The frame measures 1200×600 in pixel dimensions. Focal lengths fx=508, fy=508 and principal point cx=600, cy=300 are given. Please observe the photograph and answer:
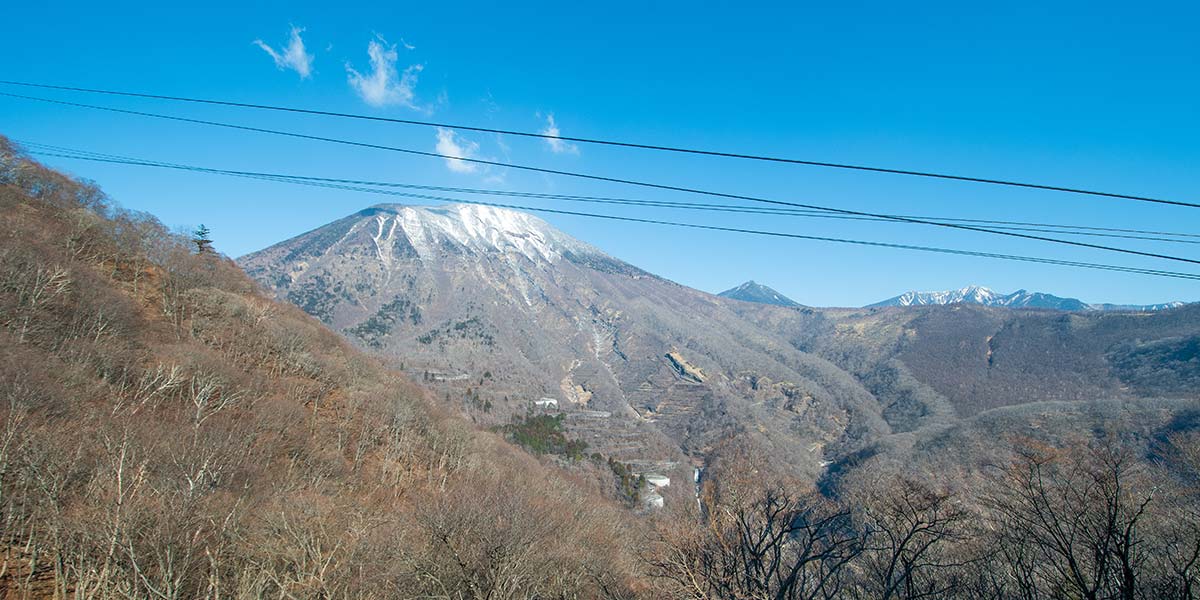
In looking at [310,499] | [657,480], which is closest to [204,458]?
[310,499]

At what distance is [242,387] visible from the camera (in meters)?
31.6

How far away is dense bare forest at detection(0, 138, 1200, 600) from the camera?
1430 centimetres

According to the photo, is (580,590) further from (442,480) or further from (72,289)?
(72,289)

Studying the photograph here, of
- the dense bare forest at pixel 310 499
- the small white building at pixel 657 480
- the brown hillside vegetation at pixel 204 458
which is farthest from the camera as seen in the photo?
the small white building at pixel 657 480

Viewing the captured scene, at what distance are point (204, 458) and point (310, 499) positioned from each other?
4.41 m

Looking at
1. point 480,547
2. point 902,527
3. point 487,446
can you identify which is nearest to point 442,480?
point 487,446

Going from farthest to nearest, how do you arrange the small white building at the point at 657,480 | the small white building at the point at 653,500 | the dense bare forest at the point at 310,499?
the small white building at the point at 657,480 < the small white building at the point at 653,500 < the dense bare forest at the point at 310,499

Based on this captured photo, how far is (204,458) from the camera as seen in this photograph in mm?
20438

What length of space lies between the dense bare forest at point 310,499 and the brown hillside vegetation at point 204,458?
0.47 feet

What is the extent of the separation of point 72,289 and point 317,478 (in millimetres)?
18637

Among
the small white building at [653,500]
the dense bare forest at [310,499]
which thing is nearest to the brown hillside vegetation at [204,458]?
the dense bare forest at [310,499]

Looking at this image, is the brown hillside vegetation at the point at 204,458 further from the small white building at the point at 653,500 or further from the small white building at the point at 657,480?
the small white building at the point at 657,480

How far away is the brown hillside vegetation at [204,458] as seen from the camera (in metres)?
14.2

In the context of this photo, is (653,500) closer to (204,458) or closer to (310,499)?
(310,499)
